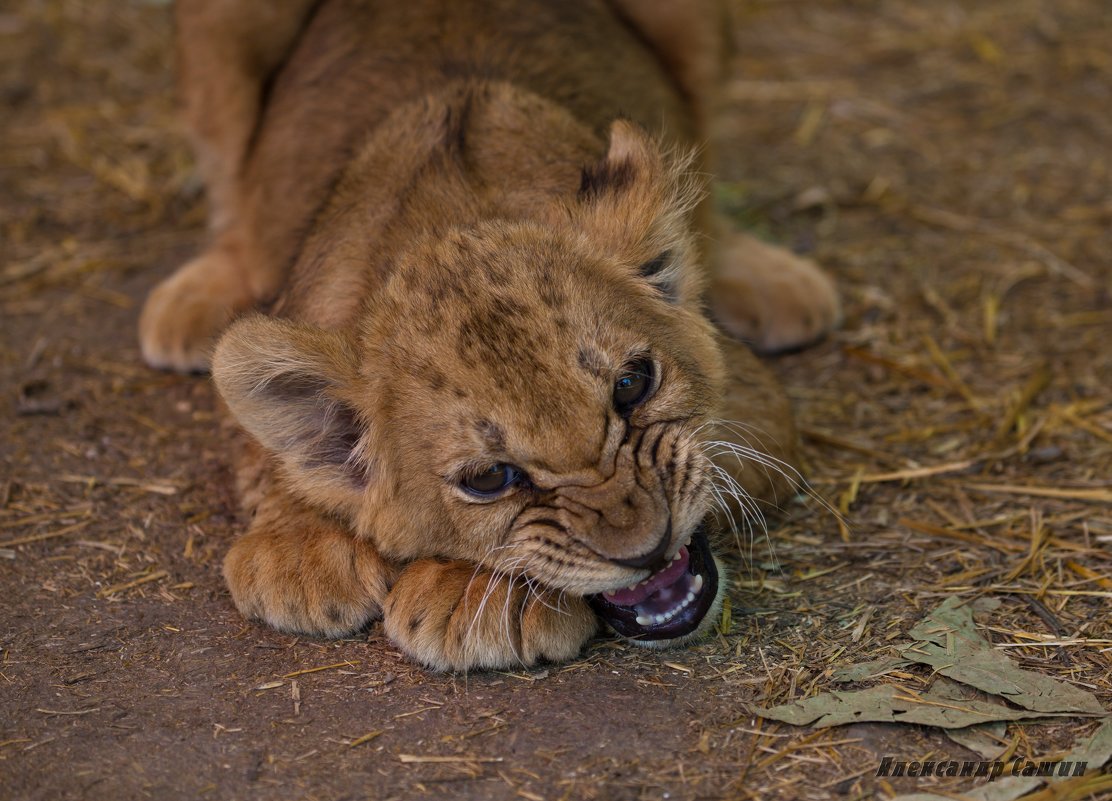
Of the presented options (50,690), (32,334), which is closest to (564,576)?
(50,690)

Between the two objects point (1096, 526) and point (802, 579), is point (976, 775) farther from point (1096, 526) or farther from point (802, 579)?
point (1096, 526)

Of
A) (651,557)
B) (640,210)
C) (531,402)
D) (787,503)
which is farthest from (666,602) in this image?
(640,210)

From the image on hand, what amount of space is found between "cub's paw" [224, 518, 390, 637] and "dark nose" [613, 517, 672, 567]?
92cm

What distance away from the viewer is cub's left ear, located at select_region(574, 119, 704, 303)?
416 cm

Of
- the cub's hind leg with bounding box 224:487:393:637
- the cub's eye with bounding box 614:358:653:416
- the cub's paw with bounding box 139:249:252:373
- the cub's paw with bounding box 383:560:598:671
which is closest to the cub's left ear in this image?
the cub's eye with bounding box 614:358:653:416

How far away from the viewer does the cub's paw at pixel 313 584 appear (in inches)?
160

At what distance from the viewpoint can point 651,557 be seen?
357 centimetres

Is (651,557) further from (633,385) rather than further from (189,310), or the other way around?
(189,310)

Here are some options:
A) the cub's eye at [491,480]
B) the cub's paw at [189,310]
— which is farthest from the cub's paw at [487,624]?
the cub's paw at [189,310]

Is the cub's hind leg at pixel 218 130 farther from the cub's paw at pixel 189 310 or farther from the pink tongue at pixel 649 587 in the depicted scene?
the pink tongue at pixel 649 587

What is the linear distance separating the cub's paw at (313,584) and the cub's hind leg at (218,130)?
6.09ft

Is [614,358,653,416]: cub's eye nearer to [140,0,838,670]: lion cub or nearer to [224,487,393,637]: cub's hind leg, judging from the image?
[140,0,838,670]: lion cub

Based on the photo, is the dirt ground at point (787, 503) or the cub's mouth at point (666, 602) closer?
the dirt ground at point (787, 503)

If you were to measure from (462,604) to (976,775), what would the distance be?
4.86ft
